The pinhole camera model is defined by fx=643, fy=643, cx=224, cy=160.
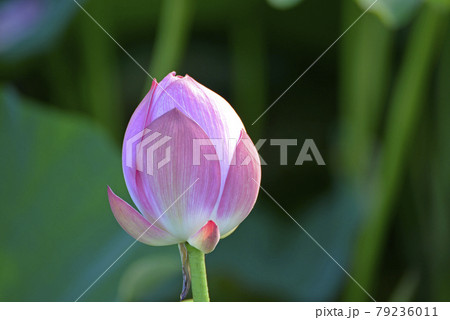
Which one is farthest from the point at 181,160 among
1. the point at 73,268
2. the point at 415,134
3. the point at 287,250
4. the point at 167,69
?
the point at 415,134

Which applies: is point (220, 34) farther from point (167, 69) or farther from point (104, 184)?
point (104, 184)

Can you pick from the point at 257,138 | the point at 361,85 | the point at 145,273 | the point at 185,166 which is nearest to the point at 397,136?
the point at 361,85

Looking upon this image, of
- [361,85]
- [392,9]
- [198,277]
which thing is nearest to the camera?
[198,277]

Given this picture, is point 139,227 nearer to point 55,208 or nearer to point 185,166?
point 185,166

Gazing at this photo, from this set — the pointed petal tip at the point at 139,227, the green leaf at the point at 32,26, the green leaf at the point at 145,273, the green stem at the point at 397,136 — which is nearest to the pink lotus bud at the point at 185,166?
the pointed petal tip at the point at 139,227

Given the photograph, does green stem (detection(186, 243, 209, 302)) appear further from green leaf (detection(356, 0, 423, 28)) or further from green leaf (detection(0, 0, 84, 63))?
green leaf (detection(0, 0, 84, 63))

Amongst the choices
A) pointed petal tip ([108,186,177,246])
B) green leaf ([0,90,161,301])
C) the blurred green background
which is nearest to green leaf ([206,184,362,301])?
the blurred green background
